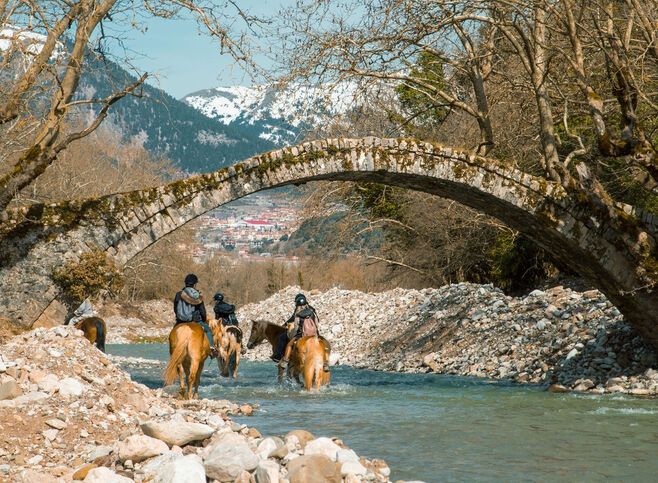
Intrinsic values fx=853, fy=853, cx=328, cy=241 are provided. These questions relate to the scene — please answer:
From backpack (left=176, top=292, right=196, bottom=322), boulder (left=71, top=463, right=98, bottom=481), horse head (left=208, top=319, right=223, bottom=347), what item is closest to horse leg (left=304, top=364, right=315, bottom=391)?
backpack (left=176, top=292, right=196, bottom=322)

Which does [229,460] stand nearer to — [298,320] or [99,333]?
[298,320]

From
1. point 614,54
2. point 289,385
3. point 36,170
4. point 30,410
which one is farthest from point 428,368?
point 30,410

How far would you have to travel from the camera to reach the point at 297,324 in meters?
16.5

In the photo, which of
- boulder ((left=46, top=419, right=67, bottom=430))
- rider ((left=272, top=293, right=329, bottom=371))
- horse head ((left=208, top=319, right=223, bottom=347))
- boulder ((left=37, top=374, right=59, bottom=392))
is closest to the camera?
boulder ((left=46, top=419, right=67, bottom=430))

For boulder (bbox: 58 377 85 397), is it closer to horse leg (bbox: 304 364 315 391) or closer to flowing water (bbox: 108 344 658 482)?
flowing water (bbox: 108 344 658 482)

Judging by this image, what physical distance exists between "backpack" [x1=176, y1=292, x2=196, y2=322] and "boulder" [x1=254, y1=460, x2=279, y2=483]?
8076 mm

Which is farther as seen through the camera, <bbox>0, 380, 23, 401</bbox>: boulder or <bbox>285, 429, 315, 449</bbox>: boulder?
<bbox>0, 380, 23, 401</bbox>: boulder

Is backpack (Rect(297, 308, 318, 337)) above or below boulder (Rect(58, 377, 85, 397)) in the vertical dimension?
above

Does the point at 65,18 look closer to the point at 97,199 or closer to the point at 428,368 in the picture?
the point at 97,199

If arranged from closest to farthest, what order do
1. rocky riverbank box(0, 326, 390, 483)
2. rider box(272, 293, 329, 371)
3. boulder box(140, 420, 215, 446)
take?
1. rocky riverbank box(0, 326, 390, 483)
2. boulder box(140, 420, 215, 446)
3. rider box(272, 293, 329, 371)

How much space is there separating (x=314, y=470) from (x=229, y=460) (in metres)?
0.65

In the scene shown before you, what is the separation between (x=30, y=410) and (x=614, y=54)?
30.2 feet

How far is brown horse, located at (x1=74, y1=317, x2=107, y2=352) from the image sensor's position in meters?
17.6

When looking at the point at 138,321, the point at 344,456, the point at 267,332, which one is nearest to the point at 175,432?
the point at 344,456
